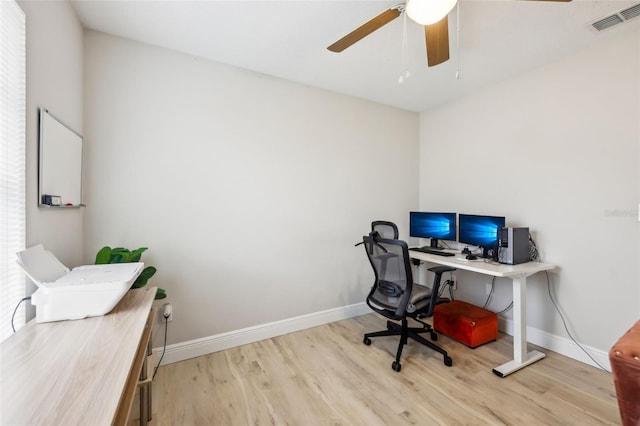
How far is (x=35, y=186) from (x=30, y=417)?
1157 millimetres

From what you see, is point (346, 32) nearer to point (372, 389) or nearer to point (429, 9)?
point (429, 9)

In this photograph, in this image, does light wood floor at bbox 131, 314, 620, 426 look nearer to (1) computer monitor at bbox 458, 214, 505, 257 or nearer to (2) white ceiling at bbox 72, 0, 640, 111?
(1) computer monitor at bbox 458, 214, 505, 257

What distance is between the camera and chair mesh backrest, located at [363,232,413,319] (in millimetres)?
2119

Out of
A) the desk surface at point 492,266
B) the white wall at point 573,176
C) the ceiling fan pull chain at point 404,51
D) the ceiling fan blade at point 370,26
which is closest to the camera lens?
the ceiling fan blade at point 370,26

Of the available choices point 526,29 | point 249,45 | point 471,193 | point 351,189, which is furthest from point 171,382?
point 526,29

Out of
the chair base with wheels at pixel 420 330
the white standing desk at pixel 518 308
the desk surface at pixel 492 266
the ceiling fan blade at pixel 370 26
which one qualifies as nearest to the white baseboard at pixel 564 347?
the white standing desk at pixel 518 308

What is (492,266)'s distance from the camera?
7.46 ft

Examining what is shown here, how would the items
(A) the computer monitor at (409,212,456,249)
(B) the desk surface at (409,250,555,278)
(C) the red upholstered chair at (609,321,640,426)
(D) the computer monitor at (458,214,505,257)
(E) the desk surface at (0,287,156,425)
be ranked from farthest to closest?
(A) the computer monitor at (409,212,456,249) < (D) the computer monitor at (458,214,505,257) < (B) the desk surface at (409,250,555,278) < (C) the red upholstered chair at (609,321,640,426) < (E) the desk surface at (0,287,156,425)

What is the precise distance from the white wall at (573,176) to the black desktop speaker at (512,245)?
0.79 ft

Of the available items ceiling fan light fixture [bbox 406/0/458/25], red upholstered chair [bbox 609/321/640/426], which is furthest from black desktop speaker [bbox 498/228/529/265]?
ceiling fan light fixture [bbox 406/0/458/25]

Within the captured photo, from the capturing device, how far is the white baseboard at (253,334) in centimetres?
222

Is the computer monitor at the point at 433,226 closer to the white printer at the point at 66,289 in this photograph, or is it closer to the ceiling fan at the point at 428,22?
the ceiling fan at the point at 428,22

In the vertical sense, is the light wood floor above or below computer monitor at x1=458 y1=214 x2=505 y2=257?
below

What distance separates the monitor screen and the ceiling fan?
1590 millimetres
